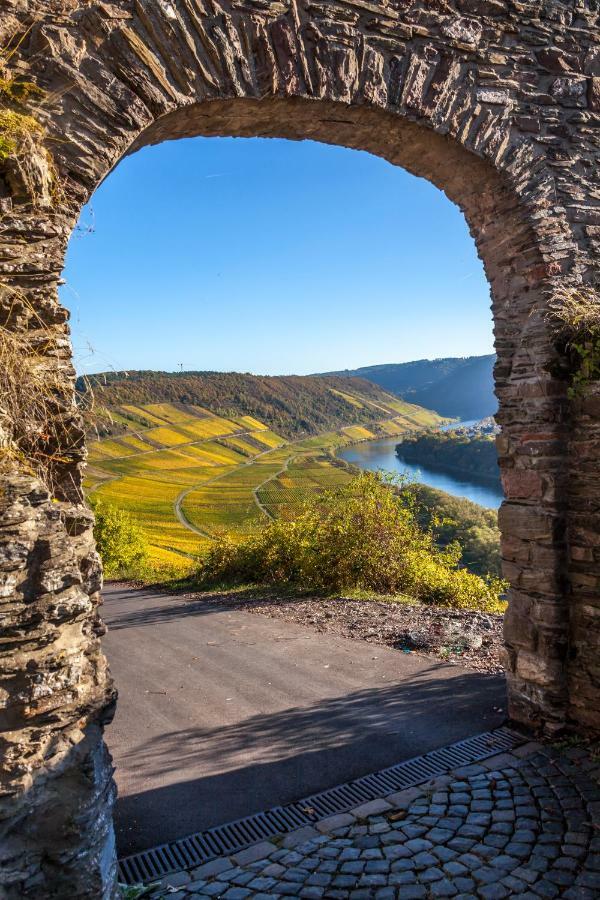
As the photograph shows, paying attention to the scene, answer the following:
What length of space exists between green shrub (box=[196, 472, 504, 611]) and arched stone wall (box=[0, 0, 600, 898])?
6026 millimetres

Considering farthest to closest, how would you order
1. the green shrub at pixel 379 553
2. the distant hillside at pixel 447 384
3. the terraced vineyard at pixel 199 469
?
the distant hillside at pixel 447 384, the terraced vineyard at pixel 199 469, the green shrub at pixel 379 553

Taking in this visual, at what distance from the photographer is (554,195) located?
14.1 feet

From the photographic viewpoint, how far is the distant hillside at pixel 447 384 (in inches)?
4114

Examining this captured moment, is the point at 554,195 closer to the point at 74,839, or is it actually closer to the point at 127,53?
the point at 127,53

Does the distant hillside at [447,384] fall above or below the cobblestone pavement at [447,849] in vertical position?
above

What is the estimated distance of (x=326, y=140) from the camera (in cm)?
415

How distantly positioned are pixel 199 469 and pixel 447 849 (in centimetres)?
5523

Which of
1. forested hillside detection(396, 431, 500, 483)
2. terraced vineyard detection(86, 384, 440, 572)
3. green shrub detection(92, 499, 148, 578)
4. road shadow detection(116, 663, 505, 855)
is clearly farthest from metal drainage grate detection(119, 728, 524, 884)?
forested hillside detection(396, 431, 500, 483)

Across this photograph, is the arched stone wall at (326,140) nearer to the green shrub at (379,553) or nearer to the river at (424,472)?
the green shrub at (379,553)

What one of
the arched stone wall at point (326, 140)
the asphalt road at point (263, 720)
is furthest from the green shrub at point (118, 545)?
the arched stone wall at point (326, 140)

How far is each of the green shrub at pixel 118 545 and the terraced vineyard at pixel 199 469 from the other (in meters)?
2.09

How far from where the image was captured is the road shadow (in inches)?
158

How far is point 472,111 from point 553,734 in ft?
14.1

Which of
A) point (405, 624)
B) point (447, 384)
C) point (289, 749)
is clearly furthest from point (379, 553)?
point (447, 384)
